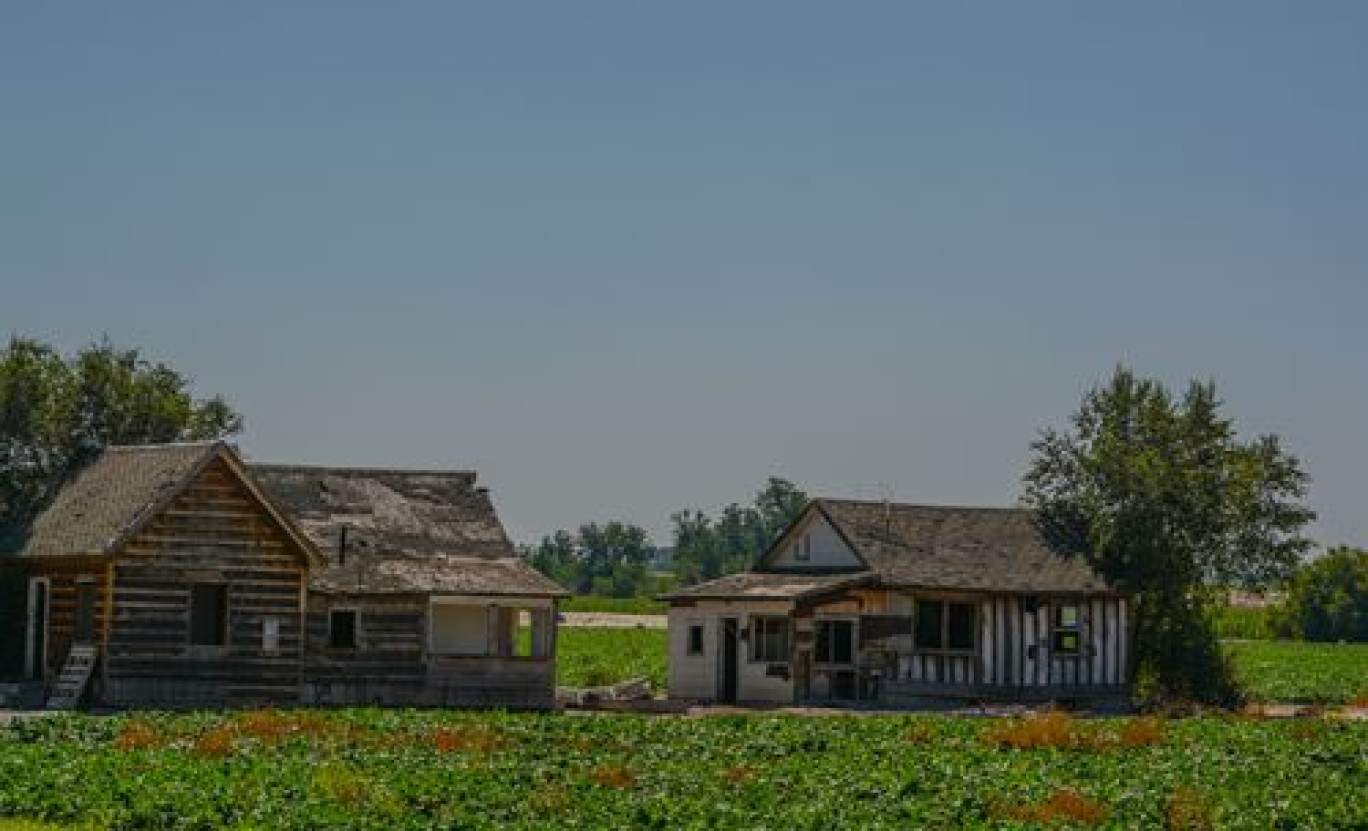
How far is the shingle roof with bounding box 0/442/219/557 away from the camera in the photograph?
47469 millimetres

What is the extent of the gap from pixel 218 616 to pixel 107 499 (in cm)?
341

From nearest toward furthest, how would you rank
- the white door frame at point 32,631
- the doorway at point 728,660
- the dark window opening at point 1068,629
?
the white door frame at point 32,631 < the doorway at point 728,660 < the dark window opening at point 1068,629

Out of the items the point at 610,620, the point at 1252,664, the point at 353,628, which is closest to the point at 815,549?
the point at 353,628

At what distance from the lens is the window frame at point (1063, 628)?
58.8 meters

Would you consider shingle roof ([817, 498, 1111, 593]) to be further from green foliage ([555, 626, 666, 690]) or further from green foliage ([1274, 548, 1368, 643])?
green foliage ([1274, 548, 1368, 643])

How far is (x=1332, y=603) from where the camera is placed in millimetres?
126500

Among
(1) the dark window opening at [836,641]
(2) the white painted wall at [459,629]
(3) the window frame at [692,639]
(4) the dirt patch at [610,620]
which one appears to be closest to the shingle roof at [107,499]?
(2) the white painted wall at [459,629]

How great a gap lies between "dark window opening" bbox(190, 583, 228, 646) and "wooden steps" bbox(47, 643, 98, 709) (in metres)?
2.44

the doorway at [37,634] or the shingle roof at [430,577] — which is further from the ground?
the shingle roof at [430,577]

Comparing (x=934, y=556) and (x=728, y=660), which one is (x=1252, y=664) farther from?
(x=728, y=660)

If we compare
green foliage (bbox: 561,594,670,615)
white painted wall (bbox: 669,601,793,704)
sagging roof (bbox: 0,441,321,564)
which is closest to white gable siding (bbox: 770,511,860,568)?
white painted wall (bbox: 669,601,793,704)

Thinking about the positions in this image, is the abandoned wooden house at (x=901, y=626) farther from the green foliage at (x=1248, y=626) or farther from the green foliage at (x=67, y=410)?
the green foliage at (x=1248, y=626)

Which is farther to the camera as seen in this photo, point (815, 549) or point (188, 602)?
point (815, 549)

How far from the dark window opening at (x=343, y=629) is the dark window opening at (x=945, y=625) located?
48.0 feet
